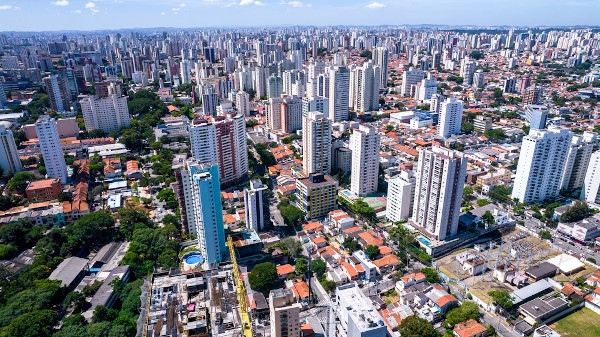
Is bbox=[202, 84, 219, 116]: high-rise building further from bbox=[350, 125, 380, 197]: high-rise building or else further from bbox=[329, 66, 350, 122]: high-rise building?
bbox=[350, 125, 380, 197]: high-rise building

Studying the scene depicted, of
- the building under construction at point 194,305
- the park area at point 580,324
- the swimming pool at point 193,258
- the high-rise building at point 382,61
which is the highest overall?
the high-rise building at point 382,61

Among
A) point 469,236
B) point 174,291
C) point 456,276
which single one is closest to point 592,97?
point 469,236

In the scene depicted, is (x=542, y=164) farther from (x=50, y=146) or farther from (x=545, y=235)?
(x=50, y=146)

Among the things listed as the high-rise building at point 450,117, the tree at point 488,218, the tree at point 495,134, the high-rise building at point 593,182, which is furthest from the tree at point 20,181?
the tree at point 495,134

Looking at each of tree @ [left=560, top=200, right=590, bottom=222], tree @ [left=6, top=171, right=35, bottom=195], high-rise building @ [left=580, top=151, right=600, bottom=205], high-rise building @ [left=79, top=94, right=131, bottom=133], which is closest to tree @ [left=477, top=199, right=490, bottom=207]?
tree @ [left=560, top=200, right=590, bottom=222]

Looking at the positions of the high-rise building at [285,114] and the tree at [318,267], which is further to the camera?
the high-rise building at [285,114]

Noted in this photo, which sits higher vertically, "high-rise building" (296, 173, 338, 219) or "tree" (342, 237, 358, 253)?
"high-rise building" (296, 173, 338, 219)

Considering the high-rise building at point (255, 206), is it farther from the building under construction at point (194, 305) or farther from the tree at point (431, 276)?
the tree at point (431, 276)
